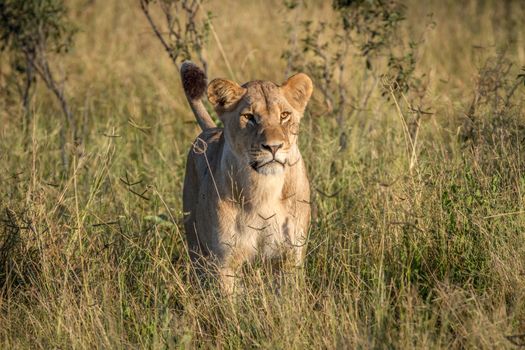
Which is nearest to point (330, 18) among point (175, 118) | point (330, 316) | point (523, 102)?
point (175, 118)

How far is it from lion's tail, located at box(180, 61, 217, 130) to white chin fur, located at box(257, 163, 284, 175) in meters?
1.00

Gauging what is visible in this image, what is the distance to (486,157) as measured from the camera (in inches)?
195

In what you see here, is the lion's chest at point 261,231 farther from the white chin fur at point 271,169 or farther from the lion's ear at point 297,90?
the lion's ear at point 297,90

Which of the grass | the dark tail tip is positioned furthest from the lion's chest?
the dark tail tip

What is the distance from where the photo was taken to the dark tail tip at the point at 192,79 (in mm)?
4984

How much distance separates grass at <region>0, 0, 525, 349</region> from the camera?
384cm

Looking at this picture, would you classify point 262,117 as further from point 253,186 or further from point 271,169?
point 253,186

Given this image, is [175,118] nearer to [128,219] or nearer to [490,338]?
[128,219]

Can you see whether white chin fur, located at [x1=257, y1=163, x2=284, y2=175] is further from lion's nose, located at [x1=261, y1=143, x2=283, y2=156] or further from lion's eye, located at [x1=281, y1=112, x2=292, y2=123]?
lion's eye, located at [x1=281, y1=112, x2=292, y2=123]

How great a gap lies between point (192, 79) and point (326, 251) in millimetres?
1201

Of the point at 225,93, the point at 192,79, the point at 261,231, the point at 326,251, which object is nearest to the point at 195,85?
the point at 192,79

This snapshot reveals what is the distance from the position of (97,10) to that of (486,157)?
7124 mm

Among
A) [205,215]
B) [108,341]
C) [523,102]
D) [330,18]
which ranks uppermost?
[330,18]

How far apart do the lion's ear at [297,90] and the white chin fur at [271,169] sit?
40 cm
